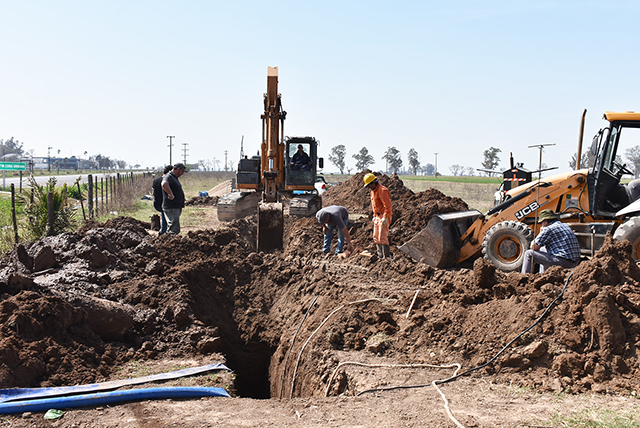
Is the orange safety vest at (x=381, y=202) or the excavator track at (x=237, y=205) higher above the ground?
the orange safety vest at (x=381, y=202)

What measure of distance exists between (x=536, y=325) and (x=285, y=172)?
38.5 ft

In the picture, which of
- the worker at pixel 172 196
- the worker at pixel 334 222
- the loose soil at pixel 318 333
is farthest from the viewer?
the worker at pixel 172 196

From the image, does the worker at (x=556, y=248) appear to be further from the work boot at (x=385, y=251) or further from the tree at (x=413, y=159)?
the tree at (x=413, y=159)

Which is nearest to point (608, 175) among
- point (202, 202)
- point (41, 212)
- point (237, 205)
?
point (237, 205)

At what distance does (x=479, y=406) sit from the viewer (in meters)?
4.41

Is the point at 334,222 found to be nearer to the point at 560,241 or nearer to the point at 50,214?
the point at 560,241

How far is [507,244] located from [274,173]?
276 inches

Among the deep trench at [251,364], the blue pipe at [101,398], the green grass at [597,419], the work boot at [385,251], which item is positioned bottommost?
the deep trench at [251,364]

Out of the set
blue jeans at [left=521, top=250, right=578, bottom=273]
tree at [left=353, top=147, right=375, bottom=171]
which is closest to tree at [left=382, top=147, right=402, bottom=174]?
tree at [left=353, top=147, right=375, bottom=171]

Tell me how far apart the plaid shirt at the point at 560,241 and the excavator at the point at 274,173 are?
27.2 ft

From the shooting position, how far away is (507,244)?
366 inches

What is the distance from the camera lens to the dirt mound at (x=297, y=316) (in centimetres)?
507

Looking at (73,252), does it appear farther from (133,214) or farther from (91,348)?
(133,214)

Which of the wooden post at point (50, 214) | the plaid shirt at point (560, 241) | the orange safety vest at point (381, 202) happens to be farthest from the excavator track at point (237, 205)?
the plaid shirt at point (560, 241)
